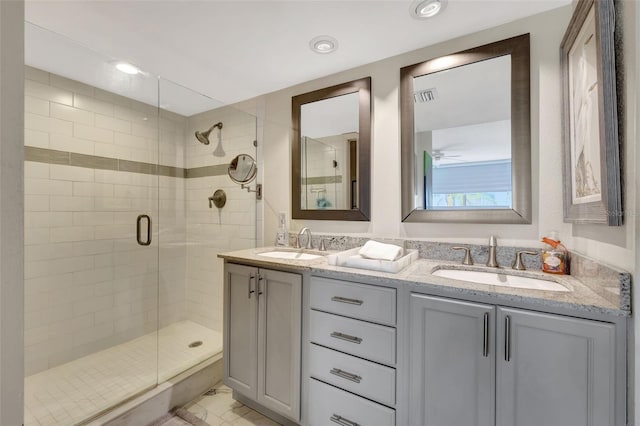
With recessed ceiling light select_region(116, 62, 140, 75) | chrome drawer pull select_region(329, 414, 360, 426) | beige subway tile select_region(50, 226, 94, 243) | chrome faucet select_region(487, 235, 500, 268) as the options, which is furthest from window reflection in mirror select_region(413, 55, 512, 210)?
beige subway tile select_region(50, 226, 94, 243)

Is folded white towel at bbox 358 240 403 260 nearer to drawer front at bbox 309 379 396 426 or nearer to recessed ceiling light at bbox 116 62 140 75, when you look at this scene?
drawer front at bbox 309 379 396 426

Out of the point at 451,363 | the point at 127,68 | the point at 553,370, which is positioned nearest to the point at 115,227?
the point at 127,68

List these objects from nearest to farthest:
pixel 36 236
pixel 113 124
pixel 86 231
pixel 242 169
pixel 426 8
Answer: pixel 426 8 < pixel 36 236 < pixel 86 231 < pixel 113 124 < pixel 242 169

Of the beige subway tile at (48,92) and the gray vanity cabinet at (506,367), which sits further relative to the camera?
the beige subway tile at (48,92)

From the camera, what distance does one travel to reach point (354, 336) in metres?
Result: 1.36

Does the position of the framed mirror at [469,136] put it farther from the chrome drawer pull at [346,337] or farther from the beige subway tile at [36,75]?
the beige subway tile at [36,75]

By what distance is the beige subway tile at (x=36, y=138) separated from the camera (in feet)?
5.83

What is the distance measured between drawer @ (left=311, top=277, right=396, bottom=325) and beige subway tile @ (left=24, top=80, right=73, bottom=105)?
215cm

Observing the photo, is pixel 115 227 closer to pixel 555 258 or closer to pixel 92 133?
pixel 92 133

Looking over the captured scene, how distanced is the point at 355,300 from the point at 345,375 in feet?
1.23

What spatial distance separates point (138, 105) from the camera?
7.50 ft

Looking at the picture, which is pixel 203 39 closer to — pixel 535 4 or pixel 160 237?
pixel 160 237

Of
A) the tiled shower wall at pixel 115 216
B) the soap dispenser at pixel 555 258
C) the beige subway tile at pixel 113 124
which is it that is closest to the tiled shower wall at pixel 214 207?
the tiled shower wall at pixel 115 216

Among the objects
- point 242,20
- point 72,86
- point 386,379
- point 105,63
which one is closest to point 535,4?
point 242,20
